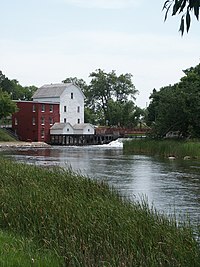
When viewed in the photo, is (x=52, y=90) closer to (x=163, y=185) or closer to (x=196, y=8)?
(x=163, y=185)

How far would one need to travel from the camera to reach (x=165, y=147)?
2067 inches

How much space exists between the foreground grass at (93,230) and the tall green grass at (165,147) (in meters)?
35.5

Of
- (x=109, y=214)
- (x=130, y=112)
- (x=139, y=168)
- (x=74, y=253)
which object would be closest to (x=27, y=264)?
(x=74, y=253)

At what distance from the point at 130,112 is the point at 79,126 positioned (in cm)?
2751

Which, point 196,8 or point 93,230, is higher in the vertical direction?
point 196,8

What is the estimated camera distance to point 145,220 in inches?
407

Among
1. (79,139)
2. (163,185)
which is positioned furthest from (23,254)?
(79,139)

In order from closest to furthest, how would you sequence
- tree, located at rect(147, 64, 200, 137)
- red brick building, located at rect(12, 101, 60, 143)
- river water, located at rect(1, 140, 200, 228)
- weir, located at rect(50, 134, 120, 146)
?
river water, located at rect(1, 140, 200, 228) → tree, located at rect(147, 64, 200, 137) → red brick building, located at rect(12, 101, 60, 143) → weir, located at rect(50, 134, 120, 146)

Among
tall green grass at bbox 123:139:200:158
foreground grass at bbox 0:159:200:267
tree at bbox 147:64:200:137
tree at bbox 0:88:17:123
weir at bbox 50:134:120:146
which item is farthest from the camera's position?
weir at bbox 50:134:120:146

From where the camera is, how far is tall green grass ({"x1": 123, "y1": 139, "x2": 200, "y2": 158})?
48.9 metres

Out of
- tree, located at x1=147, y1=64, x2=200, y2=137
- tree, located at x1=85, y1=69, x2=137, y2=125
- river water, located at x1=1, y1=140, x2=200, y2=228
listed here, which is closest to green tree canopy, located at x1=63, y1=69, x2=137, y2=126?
tree, located at x1=85, y1=69, x2=137, y2=125

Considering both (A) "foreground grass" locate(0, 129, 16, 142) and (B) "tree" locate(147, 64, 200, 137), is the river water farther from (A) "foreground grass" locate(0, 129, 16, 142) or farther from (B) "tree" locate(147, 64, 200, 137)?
(A) "foreground grass" locate(0, 129, 16, 142)

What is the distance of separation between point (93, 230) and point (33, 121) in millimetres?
77145

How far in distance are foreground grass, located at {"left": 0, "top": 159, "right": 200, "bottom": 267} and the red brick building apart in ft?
236
